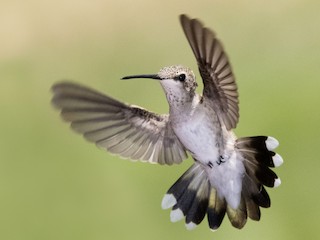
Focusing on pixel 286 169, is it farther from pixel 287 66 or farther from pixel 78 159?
pixel 78 159

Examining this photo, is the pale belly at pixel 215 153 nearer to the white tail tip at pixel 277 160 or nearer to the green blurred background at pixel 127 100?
the white tail tip at pixel 277 160

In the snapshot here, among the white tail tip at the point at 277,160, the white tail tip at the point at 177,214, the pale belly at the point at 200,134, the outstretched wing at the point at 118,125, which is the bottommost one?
the white tail tip at the point at 177,214

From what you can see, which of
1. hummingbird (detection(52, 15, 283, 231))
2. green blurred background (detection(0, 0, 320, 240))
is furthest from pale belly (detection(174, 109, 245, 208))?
green blurred background (detection(0, 0, 320, 240))

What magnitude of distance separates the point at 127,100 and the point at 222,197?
1.09 metres

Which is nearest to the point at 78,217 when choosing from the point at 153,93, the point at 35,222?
the point at 35,222

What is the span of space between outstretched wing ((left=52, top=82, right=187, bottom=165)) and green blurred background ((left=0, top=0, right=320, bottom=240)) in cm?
59

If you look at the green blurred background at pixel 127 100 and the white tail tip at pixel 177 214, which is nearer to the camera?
the white tail tip at pixel 177 214

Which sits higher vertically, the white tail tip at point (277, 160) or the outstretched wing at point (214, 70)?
the outstretched wing at point (214, 70)

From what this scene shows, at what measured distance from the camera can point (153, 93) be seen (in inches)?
84.1

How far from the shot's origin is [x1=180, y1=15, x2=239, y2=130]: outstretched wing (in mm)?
801

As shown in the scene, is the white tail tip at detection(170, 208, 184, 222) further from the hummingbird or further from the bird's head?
the bird's head

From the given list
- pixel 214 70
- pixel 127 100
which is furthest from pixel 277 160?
pixel 127 100

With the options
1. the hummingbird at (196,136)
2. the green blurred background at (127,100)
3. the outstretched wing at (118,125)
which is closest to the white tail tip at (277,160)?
the hummingbird at (196,136)

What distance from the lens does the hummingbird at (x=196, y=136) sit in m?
0.92
